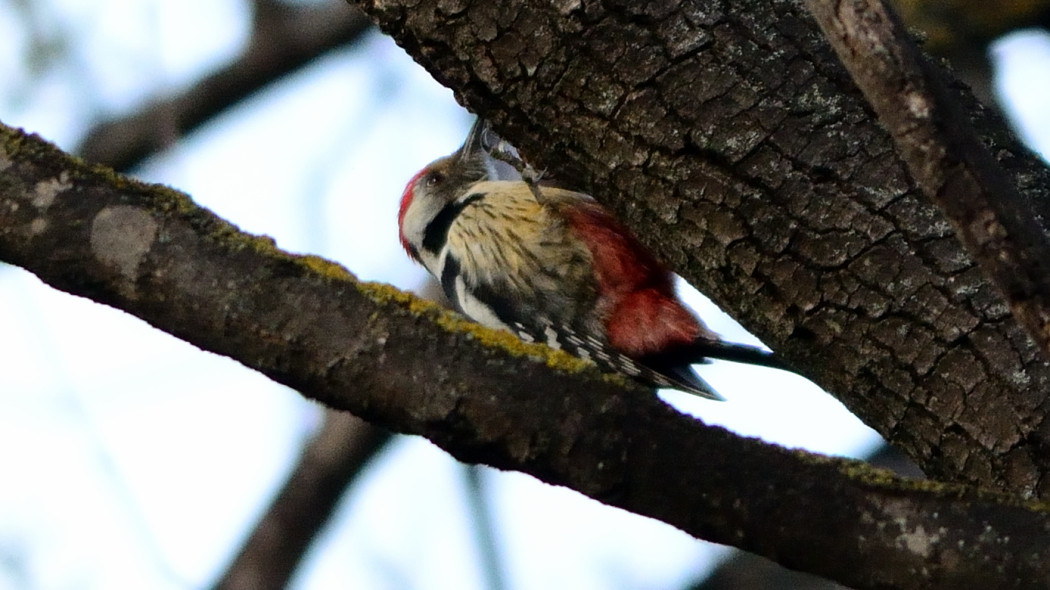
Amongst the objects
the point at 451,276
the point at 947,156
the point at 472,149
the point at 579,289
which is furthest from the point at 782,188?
the point at 472,149

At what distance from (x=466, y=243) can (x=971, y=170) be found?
9.39 ft

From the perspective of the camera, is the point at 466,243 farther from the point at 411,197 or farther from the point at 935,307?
the point at 935,307

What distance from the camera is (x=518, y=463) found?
5.40ft

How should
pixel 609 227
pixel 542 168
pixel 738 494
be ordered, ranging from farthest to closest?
pixel 609 227
pixel 542 168
pixel 738 494

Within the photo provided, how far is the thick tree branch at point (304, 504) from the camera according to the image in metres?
3.71

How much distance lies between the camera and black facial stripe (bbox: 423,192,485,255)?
13.9ft

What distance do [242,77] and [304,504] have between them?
1645 millimetres

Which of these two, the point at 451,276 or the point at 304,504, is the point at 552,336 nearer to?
the point at 451,276

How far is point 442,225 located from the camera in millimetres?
4375

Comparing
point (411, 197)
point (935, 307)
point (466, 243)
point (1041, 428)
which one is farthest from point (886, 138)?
point (411, 197)

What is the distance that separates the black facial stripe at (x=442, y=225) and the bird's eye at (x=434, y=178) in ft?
0.60

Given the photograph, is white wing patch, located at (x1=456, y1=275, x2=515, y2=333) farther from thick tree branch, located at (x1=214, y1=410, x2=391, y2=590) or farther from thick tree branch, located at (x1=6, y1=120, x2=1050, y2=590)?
thick tree branch, located at (x1=6, y1=120, x2=1050, y2=590)

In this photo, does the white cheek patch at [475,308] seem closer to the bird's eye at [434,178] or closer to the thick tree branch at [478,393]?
the bird's eye at [434,178]

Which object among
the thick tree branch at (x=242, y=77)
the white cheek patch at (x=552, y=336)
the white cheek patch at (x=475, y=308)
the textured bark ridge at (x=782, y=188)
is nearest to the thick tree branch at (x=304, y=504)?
the white cheek patch at (x=475, y=308)
